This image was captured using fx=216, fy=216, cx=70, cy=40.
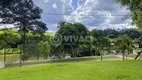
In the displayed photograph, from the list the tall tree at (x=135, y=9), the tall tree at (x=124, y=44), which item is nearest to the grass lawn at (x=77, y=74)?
the tall tree at (x=135, y=9)

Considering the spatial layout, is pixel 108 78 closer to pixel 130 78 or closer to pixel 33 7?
pixel 130 78

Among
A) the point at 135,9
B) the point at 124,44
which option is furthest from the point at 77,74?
the point at 124,44


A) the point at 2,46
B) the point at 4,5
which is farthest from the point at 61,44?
the point at 4,5

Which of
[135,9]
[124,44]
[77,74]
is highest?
[135,9]

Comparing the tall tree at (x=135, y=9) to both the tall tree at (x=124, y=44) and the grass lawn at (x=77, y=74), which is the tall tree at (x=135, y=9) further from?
the tall tree at (x=124, y=44)

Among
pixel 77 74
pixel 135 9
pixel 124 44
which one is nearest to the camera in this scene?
pixel 77 74

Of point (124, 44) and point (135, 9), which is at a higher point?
point (135, 9)

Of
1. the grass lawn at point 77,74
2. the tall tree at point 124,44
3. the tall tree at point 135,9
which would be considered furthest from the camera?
the tall tree at point 124,44

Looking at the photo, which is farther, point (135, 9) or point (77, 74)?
point (135, 9)

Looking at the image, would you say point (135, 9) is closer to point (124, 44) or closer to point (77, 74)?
point (77, 74)

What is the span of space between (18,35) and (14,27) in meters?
3.38

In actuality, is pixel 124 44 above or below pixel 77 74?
above

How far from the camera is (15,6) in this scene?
83.0 feet

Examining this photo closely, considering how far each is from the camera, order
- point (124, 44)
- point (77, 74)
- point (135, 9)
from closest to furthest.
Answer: point (77, 74)
point (135, 9)
point (124, 44)
